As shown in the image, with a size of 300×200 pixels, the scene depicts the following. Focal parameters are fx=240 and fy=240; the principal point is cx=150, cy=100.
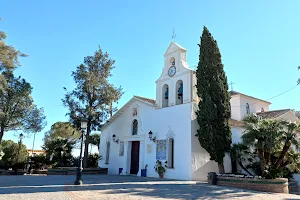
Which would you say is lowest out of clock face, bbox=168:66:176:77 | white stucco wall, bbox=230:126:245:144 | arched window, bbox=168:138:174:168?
arched window, bbox=168:138:174:168

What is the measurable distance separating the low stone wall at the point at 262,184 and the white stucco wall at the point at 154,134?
10.7ft

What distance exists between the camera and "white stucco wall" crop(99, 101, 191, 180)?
15209mm

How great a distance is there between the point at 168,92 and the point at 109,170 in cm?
916

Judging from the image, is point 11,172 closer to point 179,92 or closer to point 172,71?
point 179,92

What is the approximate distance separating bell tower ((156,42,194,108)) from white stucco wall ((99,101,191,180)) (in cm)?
93

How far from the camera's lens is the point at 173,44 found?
18.6m

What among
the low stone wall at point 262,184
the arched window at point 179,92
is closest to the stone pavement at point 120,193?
the low stone wall at point 262,184

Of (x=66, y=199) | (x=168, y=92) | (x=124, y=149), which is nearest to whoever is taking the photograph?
(x=66, y=199)

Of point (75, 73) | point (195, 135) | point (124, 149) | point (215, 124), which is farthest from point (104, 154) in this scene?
point (215, 124)

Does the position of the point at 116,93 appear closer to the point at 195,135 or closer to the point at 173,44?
the point at 173,44

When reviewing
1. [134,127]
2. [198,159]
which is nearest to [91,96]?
[134,127]

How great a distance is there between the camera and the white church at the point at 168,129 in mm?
15164

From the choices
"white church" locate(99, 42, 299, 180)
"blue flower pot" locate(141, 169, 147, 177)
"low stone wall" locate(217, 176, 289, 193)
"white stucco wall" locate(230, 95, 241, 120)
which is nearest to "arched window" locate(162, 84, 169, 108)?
"white church" locate(99, 42, 299, 180)

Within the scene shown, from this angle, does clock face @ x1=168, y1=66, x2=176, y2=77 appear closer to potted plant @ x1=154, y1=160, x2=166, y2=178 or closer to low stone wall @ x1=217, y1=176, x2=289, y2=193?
potted plant @ x1=154, y1=160, x2=166, y2=178
